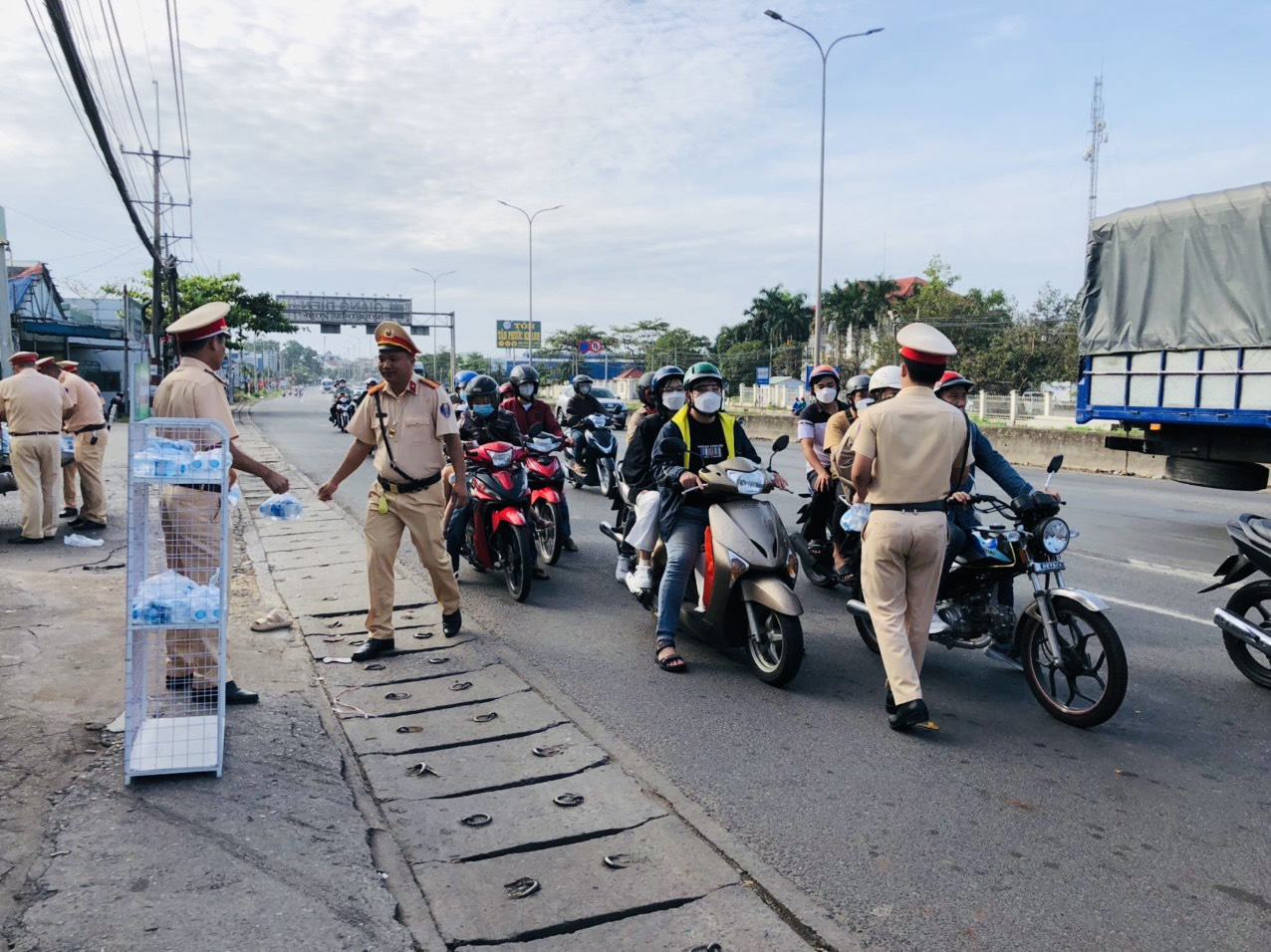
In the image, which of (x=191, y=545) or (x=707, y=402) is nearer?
(x=191, y=545)

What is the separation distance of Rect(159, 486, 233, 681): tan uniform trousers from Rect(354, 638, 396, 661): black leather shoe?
140 centimetres

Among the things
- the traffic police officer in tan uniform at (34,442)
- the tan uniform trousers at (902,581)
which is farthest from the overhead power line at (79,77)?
the tan uniform trousers at (902,581)

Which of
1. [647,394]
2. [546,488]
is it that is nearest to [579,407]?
[546,488]

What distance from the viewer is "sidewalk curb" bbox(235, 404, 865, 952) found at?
9.55 feet

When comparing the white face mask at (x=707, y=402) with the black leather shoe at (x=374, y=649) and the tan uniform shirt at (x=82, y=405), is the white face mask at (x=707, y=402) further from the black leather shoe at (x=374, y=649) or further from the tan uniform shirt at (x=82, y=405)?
the tan uniform shirt at (x=82, y=405)

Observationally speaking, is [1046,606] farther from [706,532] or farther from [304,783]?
[304,783]

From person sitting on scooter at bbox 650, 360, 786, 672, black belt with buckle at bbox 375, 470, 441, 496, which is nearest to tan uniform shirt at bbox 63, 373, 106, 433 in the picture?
black belt with buckle at bbox 375, 470, 441, 496

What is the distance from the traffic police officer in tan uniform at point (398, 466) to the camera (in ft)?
18.4

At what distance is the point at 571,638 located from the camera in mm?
6238

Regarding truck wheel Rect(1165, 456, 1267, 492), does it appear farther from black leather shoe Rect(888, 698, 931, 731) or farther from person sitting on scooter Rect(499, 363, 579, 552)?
black leather shoe Rect(888, 698, 931, 731)

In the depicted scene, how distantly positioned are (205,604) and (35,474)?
22.4ft

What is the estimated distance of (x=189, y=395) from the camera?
4348 mm

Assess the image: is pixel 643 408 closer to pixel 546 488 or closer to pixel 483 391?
pixel 546 488

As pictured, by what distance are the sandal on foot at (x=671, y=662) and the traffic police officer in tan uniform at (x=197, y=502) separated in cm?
218
